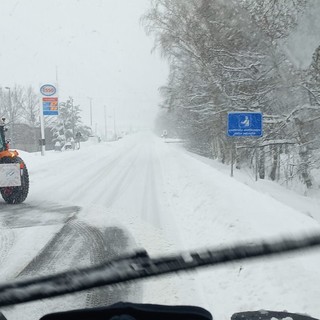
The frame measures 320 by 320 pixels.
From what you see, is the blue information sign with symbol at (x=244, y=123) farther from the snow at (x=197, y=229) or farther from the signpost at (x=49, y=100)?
the signpost at (x=49, y=100)

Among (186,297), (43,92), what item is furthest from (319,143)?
(43,92)

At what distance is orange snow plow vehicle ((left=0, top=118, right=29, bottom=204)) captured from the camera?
28.6ft

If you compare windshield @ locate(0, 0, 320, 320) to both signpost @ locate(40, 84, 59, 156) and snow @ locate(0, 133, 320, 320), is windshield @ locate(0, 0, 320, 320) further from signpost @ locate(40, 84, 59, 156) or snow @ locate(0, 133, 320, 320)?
signpost @ locate(40, 84, 59, 156)

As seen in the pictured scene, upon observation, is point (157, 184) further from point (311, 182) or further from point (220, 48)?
point (311, 182)

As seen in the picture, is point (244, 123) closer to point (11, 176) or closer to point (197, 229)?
point (197, 229)

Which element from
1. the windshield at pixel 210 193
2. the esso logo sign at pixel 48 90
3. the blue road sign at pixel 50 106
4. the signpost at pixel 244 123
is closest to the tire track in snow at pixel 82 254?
the windshield at pixel 210 193

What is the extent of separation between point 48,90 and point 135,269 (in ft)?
103

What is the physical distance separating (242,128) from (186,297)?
877cm

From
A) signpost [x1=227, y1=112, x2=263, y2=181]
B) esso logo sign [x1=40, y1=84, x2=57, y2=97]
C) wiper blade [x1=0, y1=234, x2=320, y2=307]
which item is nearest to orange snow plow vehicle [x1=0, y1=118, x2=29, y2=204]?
signpost [x1=227, y1=112, x2=263, y2=181]

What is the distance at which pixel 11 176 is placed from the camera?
28.8 feet

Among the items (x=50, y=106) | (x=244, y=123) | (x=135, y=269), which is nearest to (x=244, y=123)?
(x=244, y=123)

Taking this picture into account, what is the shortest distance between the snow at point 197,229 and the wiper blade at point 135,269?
0.13 metres

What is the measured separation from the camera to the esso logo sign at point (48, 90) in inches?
1216

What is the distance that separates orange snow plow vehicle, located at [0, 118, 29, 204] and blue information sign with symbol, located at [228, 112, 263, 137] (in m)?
6.20
